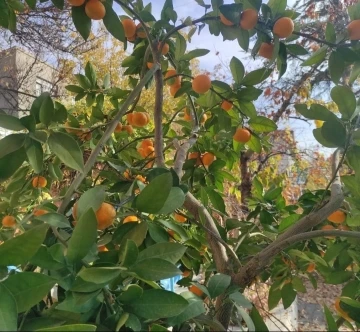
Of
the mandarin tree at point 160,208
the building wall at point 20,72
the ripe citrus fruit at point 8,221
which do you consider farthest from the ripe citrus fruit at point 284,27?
the building wall at point 20,72

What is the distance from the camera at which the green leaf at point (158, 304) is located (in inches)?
10.5

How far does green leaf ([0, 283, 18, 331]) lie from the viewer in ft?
0.71

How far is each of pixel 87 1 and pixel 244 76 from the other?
0.91 ft

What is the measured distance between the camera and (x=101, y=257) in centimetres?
36

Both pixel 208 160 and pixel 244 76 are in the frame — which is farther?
pixel 208 160

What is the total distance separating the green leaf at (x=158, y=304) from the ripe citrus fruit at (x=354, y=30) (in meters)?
0.44

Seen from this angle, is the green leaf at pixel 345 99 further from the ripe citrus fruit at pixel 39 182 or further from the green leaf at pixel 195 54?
the ripe citrus fruit at pixel 39 182

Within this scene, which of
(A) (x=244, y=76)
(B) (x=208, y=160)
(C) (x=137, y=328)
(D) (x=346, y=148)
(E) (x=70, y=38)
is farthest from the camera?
(E) (x=70, y=38)

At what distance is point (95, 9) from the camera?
0.49 meters

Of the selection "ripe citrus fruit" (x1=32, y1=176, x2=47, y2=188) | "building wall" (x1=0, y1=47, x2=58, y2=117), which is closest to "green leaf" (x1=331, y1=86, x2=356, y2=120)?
"ripe citrus fruit" (x1=32, y1=176, x2=47, y2=188)

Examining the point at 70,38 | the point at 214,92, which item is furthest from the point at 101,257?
the point at 70,38

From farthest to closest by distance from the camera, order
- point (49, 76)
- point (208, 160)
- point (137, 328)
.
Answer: point (49, 76) < point (208, 160) < point (137, 328)

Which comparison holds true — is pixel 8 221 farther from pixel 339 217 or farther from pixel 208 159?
pixel 339 217

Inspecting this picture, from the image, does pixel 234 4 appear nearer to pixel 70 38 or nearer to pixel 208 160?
pixel 208 160
